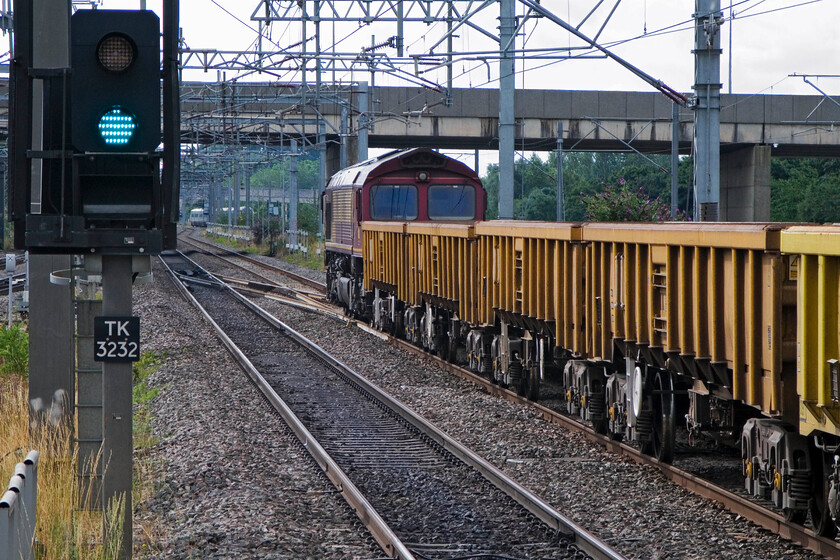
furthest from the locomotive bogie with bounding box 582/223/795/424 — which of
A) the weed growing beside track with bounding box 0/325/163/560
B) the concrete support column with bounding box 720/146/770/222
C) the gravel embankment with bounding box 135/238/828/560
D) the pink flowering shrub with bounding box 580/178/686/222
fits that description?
the concrete support column with bounding box 720/146/770/222

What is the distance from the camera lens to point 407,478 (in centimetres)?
1050

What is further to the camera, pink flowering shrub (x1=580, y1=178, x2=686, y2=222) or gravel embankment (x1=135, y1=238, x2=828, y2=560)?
pink flowering shrub (x1=580, y1=178, x2=686, y2=222)

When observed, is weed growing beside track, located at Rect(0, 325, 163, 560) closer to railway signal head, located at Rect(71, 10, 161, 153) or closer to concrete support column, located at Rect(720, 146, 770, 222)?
railway signal head, located at Rect(71, 10, 161, 153)

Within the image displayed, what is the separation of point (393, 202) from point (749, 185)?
2938 centimetres

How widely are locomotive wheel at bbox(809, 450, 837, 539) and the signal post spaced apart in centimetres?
471

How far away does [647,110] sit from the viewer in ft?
163

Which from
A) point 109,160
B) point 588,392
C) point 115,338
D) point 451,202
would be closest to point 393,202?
point 451,202

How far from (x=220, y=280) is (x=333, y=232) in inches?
417

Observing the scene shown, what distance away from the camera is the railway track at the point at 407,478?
322 inches

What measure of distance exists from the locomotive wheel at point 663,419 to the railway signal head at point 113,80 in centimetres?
592

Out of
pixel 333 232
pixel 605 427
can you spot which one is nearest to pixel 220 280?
pixel 333 232

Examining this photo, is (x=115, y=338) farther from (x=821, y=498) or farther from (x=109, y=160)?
(x=821, y=498)

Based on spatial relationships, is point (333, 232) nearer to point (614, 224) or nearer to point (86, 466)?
point (614, 224)

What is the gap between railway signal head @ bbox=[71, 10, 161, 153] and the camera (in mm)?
6375
